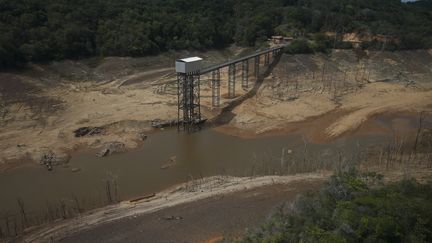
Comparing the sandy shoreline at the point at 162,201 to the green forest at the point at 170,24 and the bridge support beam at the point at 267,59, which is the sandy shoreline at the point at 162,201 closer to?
the green forest at the point at 170,24

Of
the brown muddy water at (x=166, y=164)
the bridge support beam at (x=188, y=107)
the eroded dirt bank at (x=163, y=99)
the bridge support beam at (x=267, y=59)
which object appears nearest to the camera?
the brown muddy water at (x=166, y=164)

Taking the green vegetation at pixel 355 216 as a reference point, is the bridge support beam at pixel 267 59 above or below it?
below

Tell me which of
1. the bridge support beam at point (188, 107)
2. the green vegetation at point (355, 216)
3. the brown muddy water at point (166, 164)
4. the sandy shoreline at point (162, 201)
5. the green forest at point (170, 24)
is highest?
the green forest at point (170, 24)

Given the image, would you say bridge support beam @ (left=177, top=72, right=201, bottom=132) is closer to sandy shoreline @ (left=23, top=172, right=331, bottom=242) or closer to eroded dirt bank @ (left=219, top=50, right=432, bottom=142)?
eroded dirt bank @ (left=219, top=50, right=432, bottom=142)

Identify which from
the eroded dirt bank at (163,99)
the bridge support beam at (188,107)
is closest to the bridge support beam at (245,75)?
the eroded dirt bank at (163,99)

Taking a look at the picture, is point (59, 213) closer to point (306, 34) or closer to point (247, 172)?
point (247, 172)

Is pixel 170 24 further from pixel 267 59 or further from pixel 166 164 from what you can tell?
pixel 166 164
